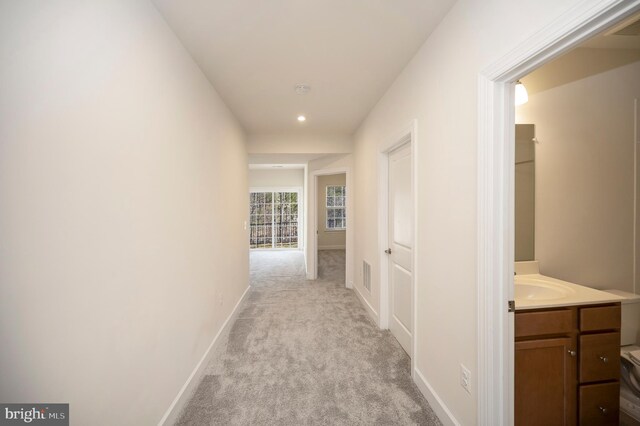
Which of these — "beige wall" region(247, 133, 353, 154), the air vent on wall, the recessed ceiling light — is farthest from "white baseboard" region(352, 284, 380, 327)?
the recessed ceiling light

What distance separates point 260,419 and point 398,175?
2.29 metres

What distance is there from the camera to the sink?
5.77ft

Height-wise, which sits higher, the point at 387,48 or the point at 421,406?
the point at 387,48

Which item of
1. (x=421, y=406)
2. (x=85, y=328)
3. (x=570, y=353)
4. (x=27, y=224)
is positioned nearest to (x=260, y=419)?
(x=421, y=406)

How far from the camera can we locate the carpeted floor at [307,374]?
1.80 metres

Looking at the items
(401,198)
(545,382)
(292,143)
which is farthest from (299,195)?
(545,382)

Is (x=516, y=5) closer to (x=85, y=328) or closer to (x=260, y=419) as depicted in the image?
(x=85, y=328)

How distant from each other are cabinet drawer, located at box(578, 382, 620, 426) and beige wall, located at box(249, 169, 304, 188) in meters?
7.90

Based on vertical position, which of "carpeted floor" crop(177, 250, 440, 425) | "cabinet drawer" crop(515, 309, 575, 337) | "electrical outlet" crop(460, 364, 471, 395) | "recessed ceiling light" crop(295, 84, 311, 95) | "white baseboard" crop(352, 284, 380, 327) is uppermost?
"recessed ceiling light" crop(295, 84, 311, 95)

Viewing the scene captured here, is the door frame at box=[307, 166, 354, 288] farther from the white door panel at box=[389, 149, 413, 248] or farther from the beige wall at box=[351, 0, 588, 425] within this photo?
the beige wall at box=[351, 0, 588, 425]

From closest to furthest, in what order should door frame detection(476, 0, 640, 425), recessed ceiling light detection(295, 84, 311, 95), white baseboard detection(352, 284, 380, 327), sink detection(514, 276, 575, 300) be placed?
1. door frame detection(476, 0, 640, 425)
2. sink detection(514, 276, 575, 300)
3. recessed ceiling light detection(295, 84, 311, 95)
4. white baseboard detection(352, 284, 380, 327)

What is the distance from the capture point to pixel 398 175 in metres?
2.78

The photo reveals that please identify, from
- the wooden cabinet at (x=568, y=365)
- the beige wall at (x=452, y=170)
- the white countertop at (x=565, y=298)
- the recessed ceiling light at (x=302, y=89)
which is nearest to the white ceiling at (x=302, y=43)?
the recessed ceiling light at (x=302, y=89)

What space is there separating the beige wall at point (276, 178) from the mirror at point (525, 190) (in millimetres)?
7140
